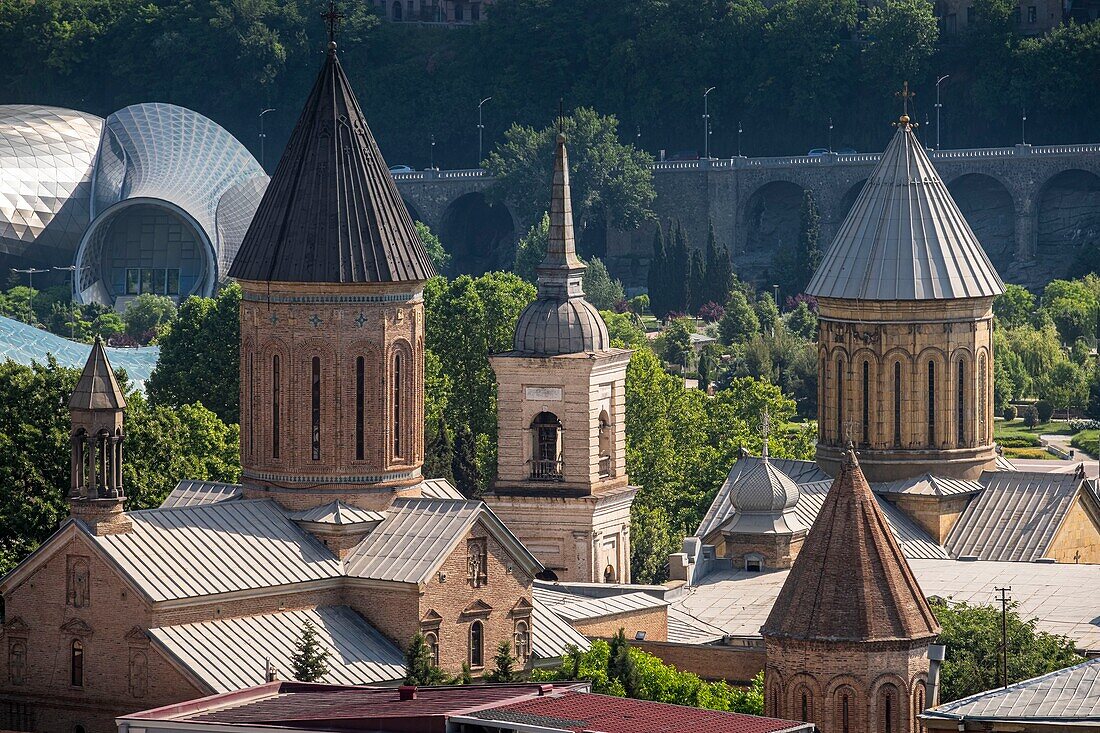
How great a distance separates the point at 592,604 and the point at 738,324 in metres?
→ 62.1

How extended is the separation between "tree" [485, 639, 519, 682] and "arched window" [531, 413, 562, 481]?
1035 centimetres

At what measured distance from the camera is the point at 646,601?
71.1 metres

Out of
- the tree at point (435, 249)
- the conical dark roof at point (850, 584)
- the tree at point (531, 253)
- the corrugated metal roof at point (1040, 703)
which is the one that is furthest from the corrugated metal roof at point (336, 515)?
the tree at point (435, 249)

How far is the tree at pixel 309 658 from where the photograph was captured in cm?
6103

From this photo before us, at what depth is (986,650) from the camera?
66.0m

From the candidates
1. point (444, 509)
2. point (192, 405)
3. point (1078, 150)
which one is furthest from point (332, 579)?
point (1078, 150)

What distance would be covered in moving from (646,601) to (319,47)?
4402 inches

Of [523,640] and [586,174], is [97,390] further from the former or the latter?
[586,174]

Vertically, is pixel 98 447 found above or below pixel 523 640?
above

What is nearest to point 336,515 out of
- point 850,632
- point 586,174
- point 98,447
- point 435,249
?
point 98,447

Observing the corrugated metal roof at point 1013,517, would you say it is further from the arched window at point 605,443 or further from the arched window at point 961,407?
the arched window at point 605,443

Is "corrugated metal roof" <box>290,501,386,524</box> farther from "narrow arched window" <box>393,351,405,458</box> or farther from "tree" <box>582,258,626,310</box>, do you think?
"tree" <box>582,258,626,310</box>

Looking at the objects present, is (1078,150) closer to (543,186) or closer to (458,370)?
(543,186)

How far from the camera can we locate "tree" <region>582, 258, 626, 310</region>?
138 metres
